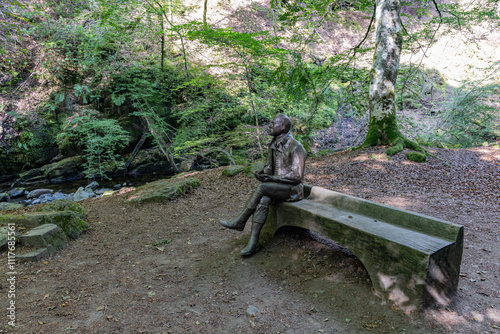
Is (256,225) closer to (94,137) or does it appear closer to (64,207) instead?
(64,207)

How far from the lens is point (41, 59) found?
1241 cm

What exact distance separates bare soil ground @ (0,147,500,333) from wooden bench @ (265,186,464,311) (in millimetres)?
156

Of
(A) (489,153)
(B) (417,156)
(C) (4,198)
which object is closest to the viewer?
(B) (417,156)

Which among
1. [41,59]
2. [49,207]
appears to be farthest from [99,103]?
[49,207]

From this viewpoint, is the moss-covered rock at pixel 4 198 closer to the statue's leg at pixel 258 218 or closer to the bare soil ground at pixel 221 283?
the bare soil ground at pixel 221 283

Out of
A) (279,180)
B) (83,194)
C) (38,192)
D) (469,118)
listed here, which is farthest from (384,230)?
(38,192)

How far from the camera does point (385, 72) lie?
8.31 m

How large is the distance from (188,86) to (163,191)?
24.6ft

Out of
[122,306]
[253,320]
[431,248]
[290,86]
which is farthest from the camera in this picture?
[290,86]

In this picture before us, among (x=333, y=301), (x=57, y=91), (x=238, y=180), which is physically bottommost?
(x=238, y=180)

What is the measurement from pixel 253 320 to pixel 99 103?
15.1 metres

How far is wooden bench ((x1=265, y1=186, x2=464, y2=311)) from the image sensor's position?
2340 millimetres

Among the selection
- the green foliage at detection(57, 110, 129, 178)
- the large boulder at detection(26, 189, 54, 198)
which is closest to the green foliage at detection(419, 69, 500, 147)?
the green foliage at detection(57, 110, 129, 178)

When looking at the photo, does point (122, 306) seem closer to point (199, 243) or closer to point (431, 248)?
point (199, 243)
